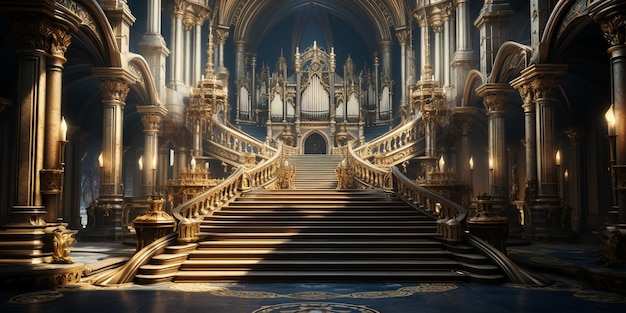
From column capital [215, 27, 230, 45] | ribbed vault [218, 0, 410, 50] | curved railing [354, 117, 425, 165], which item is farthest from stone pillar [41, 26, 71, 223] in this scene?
ribbed vault [218, 0, 410, 50]

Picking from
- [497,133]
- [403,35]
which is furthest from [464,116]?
[403,35]

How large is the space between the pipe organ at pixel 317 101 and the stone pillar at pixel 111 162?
21.4 meters

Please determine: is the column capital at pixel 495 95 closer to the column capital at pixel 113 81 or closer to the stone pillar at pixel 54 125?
the column capital at pixel 113 81

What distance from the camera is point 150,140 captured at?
2400 cm

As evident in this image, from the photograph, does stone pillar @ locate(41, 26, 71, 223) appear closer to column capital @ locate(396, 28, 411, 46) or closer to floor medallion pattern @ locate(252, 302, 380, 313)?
floor medallion pattern @ locate(252, 302, 380, 313)

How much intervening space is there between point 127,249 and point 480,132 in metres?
21.2

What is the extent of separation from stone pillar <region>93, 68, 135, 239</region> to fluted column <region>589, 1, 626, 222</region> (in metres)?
13.5

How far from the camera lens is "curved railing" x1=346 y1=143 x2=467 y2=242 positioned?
12.7 metres

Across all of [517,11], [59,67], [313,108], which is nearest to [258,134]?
[313,108]

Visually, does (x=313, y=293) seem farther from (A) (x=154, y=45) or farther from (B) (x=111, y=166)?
(A) (x=154, y=45)

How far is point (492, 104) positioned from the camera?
72.5 feet

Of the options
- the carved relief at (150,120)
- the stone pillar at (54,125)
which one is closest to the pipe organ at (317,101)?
the carved relief at (150,120)

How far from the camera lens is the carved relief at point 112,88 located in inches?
731

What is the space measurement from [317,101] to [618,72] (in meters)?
29.6
